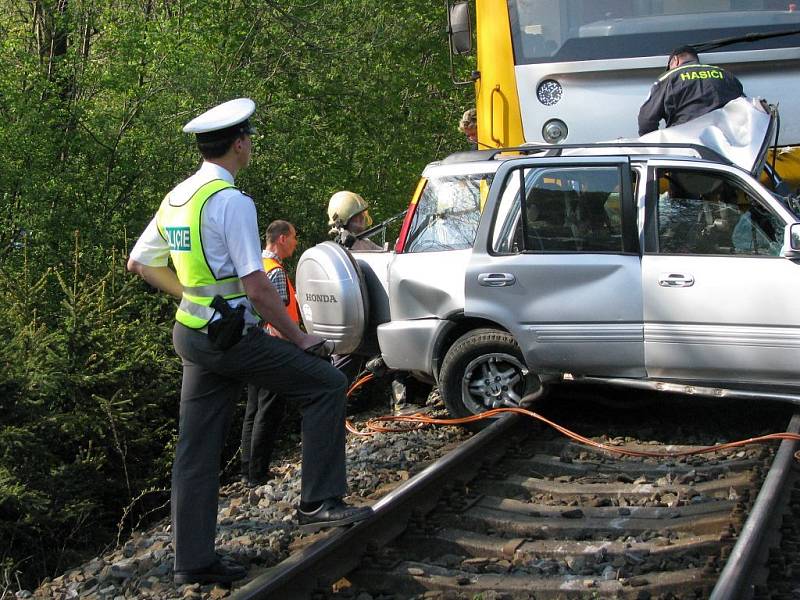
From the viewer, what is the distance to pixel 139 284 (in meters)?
10.6

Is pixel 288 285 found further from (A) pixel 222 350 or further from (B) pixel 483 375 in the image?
(A) pixel 222 350

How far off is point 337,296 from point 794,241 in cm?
329

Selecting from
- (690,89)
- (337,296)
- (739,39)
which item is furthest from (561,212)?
(739,39)

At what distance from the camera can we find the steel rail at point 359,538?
459cm

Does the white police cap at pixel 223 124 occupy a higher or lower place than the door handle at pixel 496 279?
higher

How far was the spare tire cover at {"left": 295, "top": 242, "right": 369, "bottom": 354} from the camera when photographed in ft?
28.2

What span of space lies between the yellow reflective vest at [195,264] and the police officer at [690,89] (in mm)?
4795

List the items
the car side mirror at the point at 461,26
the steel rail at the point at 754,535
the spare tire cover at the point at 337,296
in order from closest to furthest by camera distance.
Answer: the steel rail at the point at 754,535
the spare tire cover at the point at 337,296
the car side mirror at the point at 461,26

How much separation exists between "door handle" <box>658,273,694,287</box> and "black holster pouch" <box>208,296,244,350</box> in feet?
11.0

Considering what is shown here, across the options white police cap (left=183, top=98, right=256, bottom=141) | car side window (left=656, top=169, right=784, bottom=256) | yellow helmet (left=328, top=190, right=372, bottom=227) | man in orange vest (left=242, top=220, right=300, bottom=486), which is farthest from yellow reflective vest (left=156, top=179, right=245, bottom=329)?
yellow helmet (left=328, top=190, right=372, bottom=227)

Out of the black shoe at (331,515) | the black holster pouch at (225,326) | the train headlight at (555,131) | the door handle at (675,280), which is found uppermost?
the train headlight at (555,131)

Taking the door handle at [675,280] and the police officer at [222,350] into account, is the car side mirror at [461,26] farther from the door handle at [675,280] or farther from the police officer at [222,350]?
the police officer at [222,350]

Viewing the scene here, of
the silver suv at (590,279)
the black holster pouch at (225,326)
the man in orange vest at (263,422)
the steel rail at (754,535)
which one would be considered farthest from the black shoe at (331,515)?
the silver suv at (590,279)

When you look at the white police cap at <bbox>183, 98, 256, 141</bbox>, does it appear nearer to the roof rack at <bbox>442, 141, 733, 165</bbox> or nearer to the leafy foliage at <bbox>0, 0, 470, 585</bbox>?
the leafy foliage at <bbox>0, 0, 470, 585</bbox>
